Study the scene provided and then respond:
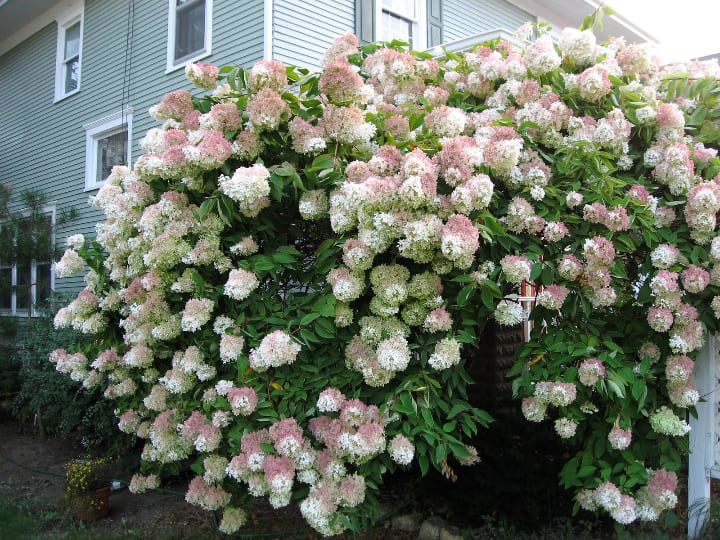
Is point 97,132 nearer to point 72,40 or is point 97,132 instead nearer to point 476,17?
point 72,40

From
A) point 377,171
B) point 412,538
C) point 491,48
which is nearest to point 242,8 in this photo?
point 491,48

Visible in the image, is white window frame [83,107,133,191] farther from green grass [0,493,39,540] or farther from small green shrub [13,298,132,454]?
green grass [0,493,39,540]

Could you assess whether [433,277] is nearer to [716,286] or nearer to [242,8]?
[716,286]

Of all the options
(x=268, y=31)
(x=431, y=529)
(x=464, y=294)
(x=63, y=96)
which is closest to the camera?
(x=464, y=294)

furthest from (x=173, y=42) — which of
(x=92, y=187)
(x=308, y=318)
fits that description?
(x=308, y=318)

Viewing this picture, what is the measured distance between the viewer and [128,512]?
14.9 feet

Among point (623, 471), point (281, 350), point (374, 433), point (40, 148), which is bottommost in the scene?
point (623, 471)

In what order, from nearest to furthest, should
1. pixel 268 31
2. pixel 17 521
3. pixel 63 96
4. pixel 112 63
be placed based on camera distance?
pixel 17 521 < pixel 268 31 < pixel 112 63 < pixel 63 96

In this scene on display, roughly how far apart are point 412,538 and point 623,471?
1513mm

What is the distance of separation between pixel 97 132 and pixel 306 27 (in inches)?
169

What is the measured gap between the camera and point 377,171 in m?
2.53

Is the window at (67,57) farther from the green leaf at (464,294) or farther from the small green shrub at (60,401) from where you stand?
the green leaf at (464,294)

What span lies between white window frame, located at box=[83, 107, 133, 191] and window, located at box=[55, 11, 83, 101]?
102cm

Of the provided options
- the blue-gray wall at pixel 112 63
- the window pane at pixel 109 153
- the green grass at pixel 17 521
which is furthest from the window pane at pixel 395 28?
the green grass at pixel 17 521
